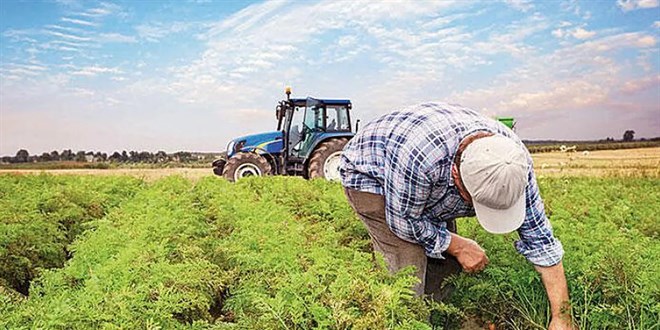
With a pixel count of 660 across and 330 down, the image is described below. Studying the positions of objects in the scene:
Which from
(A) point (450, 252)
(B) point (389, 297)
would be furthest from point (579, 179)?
(B) point (389, 297)

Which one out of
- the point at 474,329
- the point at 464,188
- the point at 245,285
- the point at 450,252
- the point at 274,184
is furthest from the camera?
the point at 274,184

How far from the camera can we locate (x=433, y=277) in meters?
5.18

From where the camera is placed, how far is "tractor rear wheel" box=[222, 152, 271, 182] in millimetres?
17250

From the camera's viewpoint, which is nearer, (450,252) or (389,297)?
(389,297)

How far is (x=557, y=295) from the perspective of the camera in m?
4.21

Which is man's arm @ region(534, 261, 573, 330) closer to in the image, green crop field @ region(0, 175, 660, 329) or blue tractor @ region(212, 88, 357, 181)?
green crop field @ region(0, 175, 660, 329)

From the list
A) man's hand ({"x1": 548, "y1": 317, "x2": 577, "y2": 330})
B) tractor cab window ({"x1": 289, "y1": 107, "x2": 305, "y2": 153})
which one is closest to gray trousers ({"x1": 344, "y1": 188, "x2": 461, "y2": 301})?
man's hand ({"x1": 548, "y1": 317, "x2": 577, "y2": 330})

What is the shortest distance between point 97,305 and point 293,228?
2626 mm

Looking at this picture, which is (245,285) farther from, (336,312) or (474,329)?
(474,329)

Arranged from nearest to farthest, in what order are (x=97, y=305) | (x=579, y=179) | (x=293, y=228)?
(x=97, y=305), (x=293, y=228), (x=579, y=179)

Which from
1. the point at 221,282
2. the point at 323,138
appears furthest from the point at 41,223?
the point at 323,138

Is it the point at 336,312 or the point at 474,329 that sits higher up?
the point at 336,312

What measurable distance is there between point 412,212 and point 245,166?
1357 cm

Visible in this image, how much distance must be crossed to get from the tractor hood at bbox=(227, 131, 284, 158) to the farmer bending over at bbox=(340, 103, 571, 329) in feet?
42.6
